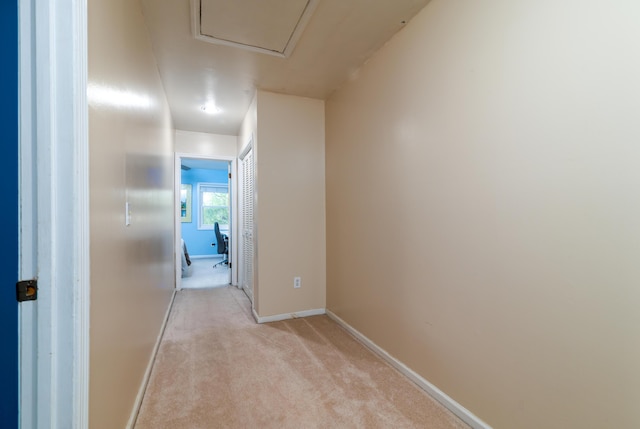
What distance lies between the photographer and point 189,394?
1730 mm

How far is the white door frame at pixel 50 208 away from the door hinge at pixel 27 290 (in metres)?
0.02

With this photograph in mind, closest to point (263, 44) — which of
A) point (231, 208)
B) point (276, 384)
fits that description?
point (276, 384)

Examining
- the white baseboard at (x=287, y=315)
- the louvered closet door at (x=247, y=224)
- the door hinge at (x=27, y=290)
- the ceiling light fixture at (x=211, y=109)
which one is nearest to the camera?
the door hinge at (x=27, y=290)

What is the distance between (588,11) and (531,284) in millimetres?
1099

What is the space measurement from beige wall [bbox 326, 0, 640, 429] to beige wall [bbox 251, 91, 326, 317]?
109cm

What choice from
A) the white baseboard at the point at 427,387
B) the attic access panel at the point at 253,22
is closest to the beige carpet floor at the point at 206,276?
the white baseboard at the point at 427,387

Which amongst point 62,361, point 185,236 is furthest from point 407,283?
point 185,236

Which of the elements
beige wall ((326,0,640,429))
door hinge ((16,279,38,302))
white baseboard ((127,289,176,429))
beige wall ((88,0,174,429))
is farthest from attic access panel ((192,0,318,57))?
white baseboard ((127,289,176,429))

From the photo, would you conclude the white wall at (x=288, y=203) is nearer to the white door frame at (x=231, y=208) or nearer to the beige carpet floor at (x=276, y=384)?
the beige carpet floor at (x=276, y=384)

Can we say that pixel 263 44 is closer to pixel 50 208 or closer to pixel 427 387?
pixel 50 208

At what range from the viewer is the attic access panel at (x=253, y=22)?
1.73 m

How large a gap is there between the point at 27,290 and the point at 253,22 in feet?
6.29

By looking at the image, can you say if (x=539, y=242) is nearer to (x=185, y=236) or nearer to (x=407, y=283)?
(x=407, y=283)

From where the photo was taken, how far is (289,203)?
9.82ft
